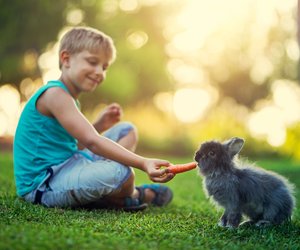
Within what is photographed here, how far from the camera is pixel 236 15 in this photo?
2370 centimetres

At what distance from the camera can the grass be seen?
2.32m

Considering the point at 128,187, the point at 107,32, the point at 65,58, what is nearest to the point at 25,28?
the point at 107,32

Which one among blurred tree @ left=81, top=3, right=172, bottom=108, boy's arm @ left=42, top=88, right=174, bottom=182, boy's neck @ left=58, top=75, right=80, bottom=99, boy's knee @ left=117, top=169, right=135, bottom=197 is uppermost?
blurred tree @ left=81, top=3, right=172, bottom=108

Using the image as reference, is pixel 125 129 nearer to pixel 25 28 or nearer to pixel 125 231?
pixel 125 231

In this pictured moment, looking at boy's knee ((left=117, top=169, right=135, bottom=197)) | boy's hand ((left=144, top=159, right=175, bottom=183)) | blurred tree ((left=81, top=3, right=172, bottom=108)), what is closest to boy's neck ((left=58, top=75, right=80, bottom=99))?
boy's knee ((left=117, top=169, right=135, bottom=197))

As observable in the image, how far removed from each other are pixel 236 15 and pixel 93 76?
20.9 m

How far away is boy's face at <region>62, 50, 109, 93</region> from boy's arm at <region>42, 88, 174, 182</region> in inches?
12.2

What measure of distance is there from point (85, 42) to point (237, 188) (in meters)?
1.75

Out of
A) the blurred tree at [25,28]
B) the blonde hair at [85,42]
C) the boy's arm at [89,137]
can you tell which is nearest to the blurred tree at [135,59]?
the blurred tree at [25,28]

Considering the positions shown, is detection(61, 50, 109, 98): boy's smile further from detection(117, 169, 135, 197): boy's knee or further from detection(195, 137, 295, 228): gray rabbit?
detection(195, 137, 295, 228): gray rabbit

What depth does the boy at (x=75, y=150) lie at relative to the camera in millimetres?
3504

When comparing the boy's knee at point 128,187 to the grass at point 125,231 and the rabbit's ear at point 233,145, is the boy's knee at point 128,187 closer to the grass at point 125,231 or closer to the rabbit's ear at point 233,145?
the grass at point 125,231

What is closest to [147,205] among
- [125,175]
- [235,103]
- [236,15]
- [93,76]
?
[125,175]

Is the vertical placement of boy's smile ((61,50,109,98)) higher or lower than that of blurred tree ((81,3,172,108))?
lower
